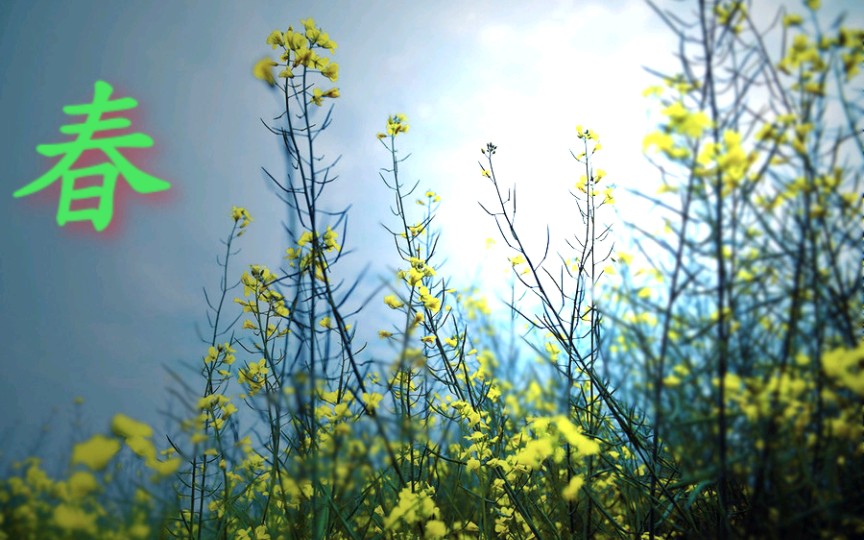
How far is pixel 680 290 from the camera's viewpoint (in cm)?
93

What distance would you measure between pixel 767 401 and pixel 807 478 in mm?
127

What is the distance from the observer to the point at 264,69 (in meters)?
1.45

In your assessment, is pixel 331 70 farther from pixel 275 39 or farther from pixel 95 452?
pixel 95 452

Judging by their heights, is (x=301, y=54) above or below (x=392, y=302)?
above

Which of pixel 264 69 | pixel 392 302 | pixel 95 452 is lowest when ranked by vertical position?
pixel 95 452

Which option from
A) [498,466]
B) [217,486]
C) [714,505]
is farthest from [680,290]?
[217,486]

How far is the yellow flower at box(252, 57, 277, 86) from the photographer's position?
1.45m

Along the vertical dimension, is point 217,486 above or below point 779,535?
above

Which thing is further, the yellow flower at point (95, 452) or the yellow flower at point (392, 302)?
the yellow flower at point (392, 302)

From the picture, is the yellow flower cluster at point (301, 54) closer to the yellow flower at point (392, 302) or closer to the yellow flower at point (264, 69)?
the yellow flower at point (264, 69)

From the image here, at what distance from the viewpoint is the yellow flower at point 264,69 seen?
1.45 meters

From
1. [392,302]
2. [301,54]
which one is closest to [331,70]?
[301,54]

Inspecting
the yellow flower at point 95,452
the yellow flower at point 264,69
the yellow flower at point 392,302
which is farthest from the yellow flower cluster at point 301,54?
the yellow flower at point 95,452

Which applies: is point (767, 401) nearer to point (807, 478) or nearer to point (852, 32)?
point (807, 478)
